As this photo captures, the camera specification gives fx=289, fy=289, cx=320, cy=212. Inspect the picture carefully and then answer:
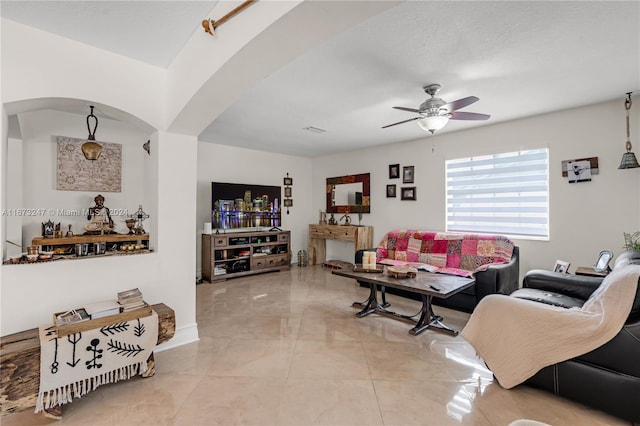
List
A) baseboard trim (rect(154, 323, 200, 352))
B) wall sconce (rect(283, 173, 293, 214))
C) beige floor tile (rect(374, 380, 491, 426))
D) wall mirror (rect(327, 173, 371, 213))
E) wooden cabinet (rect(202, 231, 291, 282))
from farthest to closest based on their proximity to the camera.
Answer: wall sconce (rect(283, 173, 293, 214)) → wall mirror (rect(327, 173, 371, 213)) → wooden cabinet (rect(202, 231, 291, 282)) → baseboard trim (rect(154, 323, 200, 352)) → beige floor tile (rect(374, 380, 491, 426))

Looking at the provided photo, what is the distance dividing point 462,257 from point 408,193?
151 cm

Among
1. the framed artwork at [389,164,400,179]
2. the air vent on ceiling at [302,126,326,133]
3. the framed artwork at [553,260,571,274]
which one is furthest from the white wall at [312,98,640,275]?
the air vent on ceiling at [302,126,326,133]

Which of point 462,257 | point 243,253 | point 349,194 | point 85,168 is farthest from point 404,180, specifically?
point 85,168

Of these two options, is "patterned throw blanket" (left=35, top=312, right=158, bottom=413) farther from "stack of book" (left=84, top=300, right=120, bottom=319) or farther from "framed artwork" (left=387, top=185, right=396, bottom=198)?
"framed artwork" (left=387, top=185, right=396, bottom=198)

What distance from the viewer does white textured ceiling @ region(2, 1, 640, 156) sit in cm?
181

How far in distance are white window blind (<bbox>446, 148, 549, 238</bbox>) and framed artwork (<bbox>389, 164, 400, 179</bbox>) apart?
864mm

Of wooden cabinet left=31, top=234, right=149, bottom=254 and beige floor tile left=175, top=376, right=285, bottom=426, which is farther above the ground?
wooden cabinet left=31, top=234, right=149, bottom=254

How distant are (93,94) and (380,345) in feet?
10.3

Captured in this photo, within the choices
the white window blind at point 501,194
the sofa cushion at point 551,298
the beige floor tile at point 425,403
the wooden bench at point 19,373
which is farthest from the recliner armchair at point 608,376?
the wooden bench at point 19,373

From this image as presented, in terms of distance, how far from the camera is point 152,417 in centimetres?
171

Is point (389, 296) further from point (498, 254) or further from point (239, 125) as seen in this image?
point (239, 125)

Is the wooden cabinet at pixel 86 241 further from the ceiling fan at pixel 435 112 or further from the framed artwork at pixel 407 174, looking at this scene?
the framed artwork at pixel 407 174

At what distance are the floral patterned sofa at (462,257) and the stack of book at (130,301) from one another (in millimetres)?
2974

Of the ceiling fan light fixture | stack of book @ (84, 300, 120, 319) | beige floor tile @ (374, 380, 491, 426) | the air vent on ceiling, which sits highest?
the air vent on ceiling
